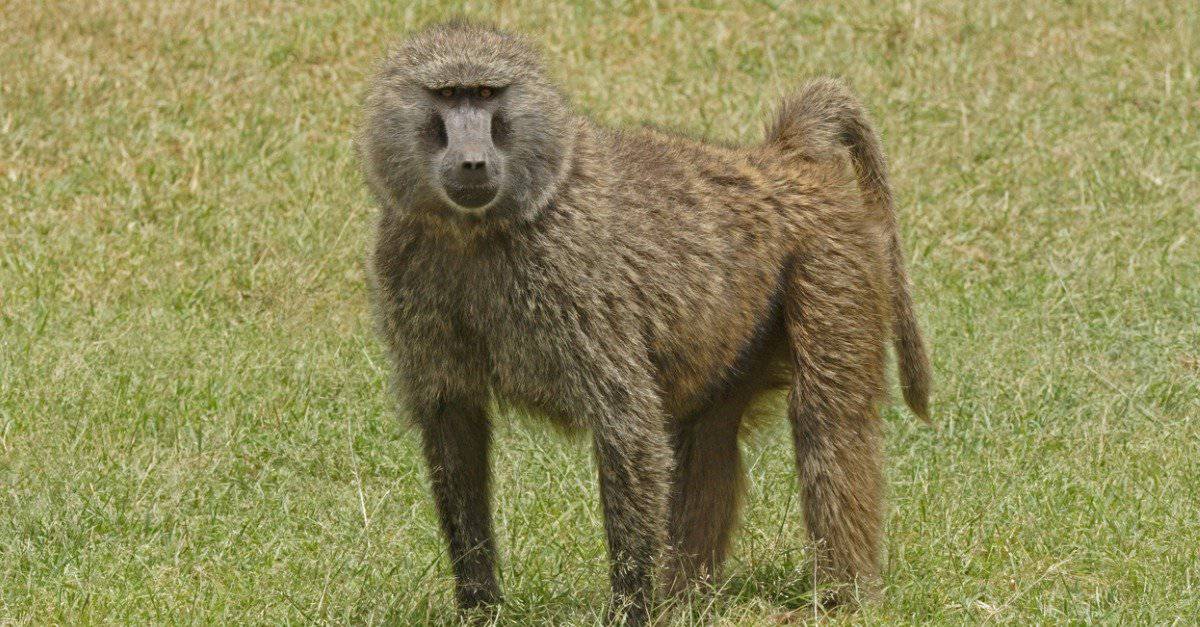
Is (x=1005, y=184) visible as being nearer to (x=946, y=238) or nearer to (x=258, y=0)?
(x=946, y=238)

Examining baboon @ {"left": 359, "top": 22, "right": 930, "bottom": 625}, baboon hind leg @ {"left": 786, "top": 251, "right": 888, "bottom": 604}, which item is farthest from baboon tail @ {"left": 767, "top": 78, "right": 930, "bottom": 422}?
baboon hind leg @ {"left": 786, "top": 251, "right": 888, "bottom": 604}

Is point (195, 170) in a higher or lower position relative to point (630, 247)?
lower

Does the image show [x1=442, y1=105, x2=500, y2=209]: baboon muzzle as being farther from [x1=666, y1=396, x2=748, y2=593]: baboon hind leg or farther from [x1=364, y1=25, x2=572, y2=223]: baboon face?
[x1=666, y1=396, x2=748, y2=593]: baboon hind leg

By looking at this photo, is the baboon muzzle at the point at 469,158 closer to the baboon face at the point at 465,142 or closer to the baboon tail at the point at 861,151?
the baboon face at the point at 465,142

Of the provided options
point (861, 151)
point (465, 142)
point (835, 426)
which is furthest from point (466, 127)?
point (861, 151)

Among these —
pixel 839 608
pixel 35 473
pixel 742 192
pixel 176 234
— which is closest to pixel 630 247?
pixel 742 192

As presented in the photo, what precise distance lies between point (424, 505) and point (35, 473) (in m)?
1.25

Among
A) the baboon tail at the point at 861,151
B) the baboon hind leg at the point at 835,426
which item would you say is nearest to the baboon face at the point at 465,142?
the baboon hind leg at the point at 835,426

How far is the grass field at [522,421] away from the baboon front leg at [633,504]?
353mm

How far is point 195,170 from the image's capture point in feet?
26.0

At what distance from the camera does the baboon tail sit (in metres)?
5.15

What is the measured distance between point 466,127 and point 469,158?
0.11 meters

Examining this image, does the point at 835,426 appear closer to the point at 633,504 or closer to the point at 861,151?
the point at 633,504

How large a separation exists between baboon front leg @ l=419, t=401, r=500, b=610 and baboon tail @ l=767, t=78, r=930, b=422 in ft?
4.62
